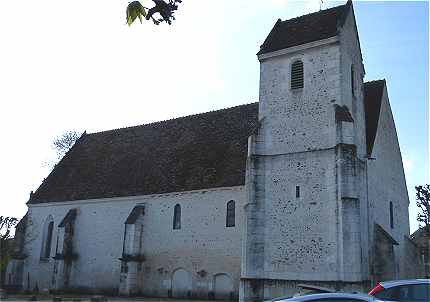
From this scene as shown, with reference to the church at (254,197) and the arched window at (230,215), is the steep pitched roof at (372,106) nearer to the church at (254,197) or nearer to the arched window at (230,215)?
the church at (254,197)

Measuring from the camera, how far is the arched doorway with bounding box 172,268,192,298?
2442 cm

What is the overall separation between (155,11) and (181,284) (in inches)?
884

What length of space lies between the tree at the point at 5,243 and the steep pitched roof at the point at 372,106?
71.1ft

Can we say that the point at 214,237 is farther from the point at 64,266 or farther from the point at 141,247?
the point at 64,266

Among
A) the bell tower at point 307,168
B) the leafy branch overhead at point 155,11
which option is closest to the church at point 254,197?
the bell tower at point 307,168

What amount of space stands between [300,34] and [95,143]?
18.0m

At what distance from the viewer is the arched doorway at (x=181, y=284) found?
80.1 ft

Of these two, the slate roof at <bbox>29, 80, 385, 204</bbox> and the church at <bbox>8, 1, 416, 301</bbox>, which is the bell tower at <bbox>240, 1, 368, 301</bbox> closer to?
the church at <bbox>8, 1, 416, 301</bbox>

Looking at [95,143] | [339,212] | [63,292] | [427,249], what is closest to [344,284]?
[339,212]

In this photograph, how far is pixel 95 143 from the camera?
3469 cm

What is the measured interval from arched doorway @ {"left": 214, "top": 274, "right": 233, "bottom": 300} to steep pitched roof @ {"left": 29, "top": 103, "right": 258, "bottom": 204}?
4431 mm

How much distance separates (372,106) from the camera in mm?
24266

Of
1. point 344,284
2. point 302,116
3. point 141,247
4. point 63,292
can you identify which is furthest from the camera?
point 63,292

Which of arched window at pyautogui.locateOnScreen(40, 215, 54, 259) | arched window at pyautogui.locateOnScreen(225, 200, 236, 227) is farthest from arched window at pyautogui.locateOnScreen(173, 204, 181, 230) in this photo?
arched window at pyautogui.locateOnScreen(40, 215, 54, 259)
